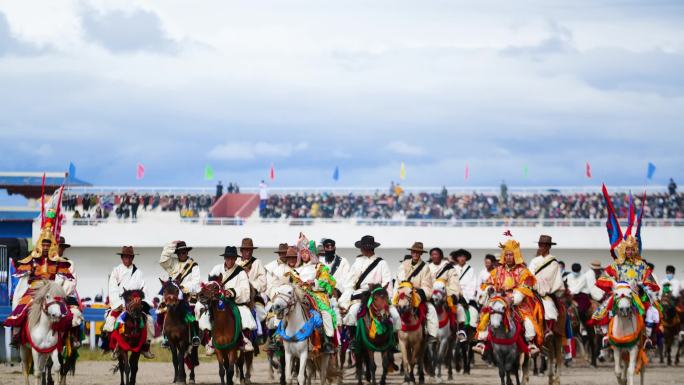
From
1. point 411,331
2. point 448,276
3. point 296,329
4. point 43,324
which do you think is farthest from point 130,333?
point 448,276

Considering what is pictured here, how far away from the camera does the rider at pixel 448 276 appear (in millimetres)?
21094

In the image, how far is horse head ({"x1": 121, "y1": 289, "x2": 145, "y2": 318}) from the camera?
58.2 feet

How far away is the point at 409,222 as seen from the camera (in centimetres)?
4406

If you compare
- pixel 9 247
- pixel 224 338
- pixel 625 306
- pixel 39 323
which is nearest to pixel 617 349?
pixel 625 306

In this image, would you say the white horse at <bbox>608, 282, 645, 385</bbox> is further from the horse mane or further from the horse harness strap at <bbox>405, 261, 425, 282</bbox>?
the horse mane

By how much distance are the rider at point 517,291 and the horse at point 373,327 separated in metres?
1.49

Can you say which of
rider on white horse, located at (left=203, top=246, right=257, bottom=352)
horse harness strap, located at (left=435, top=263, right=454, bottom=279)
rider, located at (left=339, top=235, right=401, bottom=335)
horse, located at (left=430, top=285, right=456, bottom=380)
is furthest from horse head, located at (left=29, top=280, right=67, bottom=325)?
horse harness strap, located at (left=435, top=263, right=454, bottom=279)

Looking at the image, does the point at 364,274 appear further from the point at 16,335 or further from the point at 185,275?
the point at 16,335

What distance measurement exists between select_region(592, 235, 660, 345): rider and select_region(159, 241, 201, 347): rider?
6332 mm

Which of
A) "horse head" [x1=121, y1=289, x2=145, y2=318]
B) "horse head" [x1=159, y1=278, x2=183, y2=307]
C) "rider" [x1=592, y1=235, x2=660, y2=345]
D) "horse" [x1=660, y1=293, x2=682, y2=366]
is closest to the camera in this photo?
"horse head" [x1=159, y1=278, x2=183, y2=307]

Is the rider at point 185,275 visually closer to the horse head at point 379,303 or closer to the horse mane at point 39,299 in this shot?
the horse mane at point 39,299

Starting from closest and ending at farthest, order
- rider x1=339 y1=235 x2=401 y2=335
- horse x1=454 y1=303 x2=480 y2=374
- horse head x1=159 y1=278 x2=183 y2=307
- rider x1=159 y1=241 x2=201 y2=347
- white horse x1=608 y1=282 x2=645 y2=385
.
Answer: white horse x1=608 y1=282 x2=645 y2=385 < horse head x1=159 y1=278 x2=183 y2=307 < rider x1=339 y1=235 x2=401 y2=335 < rider x1=159 y1=241 x2=201 y2=347 < horse x1=454 y1=303 x2=480 y2=374

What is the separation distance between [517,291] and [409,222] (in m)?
27.1

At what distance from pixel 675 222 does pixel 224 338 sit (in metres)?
28.6
